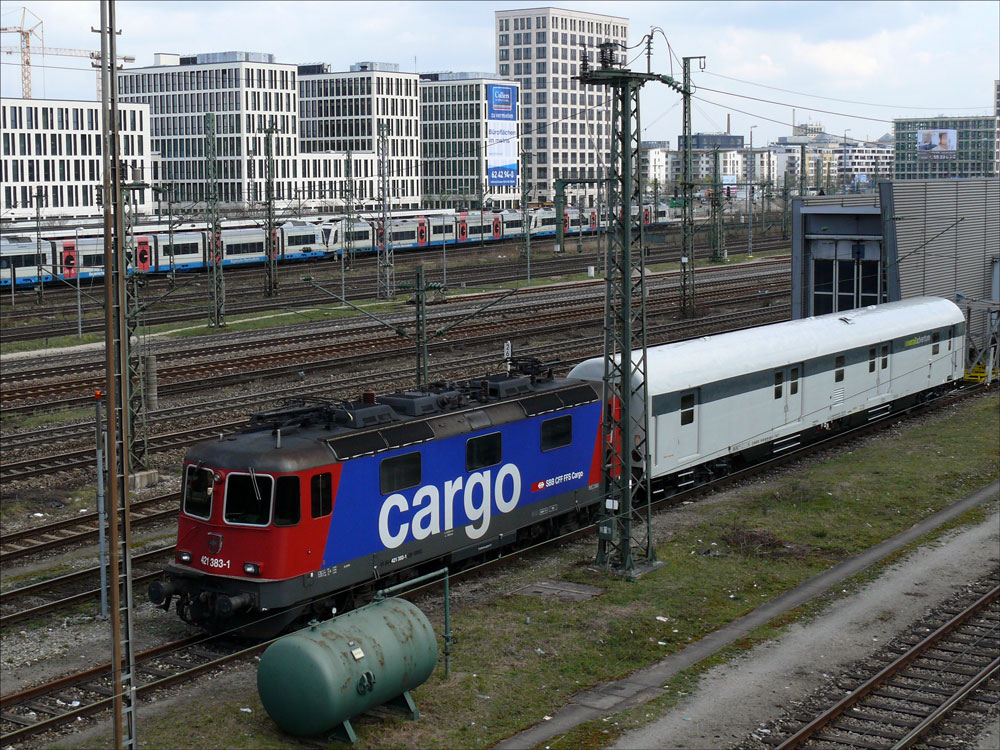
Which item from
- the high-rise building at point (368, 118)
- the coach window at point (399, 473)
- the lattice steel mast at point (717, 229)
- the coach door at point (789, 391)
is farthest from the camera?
the high-rise building at point (368, 118)

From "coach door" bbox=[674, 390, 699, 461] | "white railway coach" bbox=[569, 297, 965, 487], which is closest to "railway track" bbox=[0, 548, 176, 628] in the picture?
"white railway coach" bbox=[569, 297, 965, 487]

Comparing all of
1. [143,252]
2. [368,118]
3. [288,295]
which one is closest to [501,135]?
[368,118]

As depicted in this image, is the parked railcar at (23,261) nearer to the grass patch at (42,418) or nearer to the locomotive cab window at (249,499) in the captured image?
the grass patch at (42,418)

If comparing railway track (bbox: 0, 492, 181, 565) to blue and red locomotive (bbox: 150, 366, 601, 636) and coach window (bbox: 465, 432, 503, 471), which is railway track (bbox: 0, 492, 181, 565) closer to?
blue and red locomotive (bbox: 150, 366, 601, 636)

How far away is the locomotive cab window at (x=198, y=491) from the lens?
18.7 meters

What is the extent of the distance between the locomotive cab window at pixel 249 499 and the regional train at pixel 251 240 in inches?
1508

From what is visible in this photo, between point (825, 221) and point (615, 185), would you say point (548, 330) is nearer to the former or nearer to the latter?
point (825, 221)

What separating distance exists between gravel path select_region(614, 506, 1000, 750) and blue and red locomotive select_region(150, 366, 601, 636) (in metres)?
5.67

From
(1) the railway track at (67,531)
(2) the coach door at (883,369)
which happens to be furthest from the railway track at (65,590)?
(2) the coach door at (883,369)

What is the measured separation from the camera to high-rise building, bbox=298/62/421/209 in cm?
15938

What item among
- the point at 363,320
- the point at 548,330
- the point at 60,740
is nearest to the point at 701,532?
the point at 60,740

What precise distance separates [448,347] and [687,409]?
23.6 m

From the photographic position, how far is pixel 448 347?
5041cm

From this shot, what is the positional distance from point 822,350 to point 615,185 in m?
12.6
